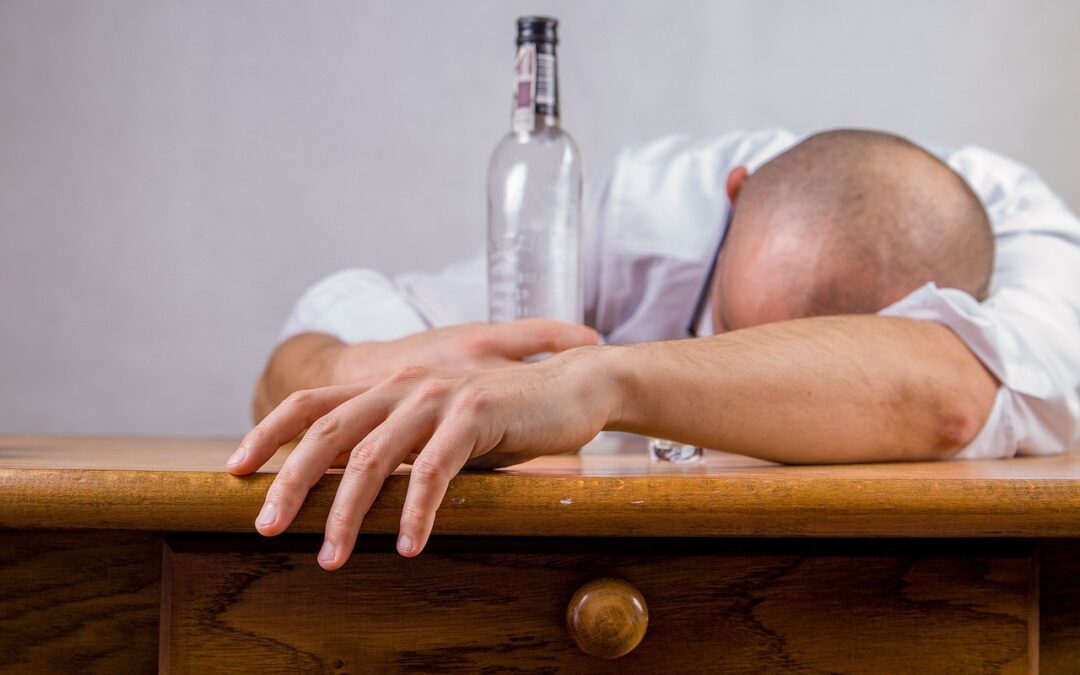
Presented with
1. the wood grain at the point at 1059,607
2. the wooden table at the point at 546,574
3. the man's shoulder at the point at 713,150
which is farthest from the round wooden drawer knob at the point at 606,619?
the man's shoulder at the point at 713,150

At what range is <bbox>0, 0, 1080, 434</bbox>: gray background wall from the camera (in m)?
1.49

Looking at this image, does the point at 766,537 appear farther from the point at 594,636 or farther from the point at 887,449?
the point at 887,449

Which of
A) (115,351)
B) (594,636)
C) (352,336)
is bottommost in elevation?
(115,351)

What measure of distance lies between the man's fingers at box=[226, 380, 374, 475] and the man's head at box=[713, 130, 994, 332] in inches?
20.2

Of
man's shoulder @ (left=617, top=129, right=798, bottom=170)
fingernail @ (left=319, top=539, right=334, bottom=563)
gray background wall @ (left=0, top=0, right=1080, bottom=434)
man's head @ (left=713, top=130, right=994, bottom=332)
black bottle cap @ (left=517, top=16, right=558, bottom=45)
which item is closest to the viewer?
fingernail @ (left=319, top=539, right=334, bottom=563)

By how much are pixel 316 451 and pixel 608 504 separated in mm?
132

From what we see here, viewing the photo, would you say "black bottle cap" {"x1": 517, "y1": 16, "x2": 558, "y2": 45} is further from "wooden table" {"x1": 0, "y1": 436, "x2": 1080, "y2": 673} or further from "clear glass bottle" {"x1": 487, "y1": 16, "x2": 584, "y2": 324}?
"wooden table" {"x1": 0, "y1": 436, "x2": 1080, "y2": 673}

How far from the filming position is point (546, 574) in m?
0.49

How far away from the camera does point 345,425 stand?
1.49 feet

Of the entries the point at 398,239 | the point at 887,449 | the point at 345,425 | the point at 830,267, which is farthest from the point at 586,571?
the point at 398,239

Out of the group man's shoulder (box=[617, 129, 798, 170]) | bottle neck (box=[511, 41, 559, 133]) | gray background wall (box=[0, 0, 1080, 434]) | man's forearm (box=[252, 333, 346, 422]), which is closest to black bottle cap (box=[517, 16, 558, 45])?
bottle neck (box=[511, 41, 559, 133])

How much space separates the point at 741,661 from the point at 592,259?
90 cm

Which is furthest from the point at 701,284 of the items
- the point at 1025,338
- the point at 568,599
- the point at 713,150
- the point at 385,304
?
the point at 568,599

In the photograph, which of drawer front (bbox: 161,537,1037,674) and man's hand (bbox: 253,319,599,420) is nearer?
drawer front (bbox: 161,537,1037,674)
